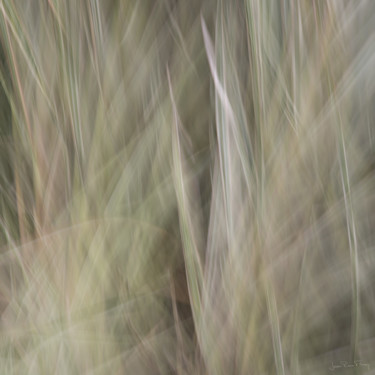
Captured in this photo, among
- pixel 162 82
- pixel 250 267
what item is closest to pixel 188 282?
pixel 250 267

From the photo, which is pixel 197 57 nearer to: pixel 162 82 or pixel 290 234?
pixel 162 82

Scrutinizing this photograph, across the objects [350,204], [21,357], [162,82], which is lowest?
[21,357]

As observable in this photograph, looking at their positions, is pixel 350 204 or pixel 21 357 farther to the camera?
pixel 21 357

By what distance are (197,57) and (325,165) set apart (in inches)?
5.8

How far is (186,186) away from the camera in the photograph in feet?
1.75

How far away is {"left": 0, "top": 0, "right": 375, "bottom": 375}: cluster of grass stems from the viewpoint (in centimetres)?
49

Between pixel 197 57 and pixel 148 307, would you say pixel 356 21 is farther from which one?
pixel 148 307

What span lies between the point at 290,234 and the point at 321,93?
119 mm

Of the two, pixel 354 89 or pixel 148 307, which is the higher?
pixel 354 89

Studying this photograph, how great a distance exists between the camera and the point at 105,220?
1.81 feet

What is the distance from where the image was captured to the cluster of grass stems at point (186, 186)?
0.49m
